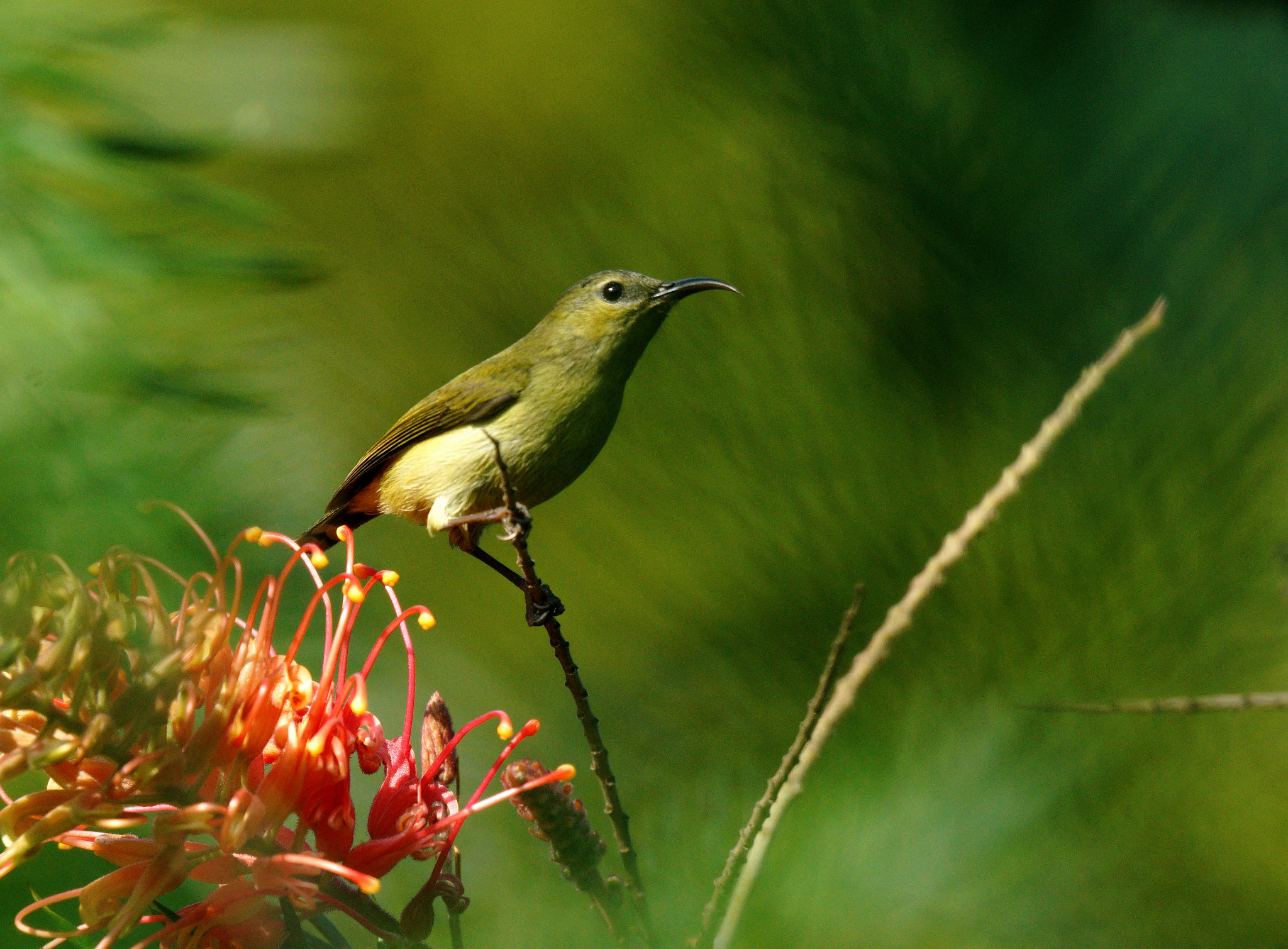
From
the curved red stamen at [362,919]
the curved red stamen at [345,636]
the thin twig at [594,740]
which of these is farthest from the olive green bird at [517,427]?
the curved red stamen at [362,919]

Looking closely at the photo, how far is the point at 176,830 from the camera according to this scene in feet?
1.59

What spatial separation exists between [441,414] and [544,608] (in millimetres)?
475

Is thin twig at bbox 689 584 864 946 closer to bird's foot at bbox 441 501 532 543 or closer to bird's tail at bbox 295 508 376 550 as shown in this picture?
bird's foot at bbox 441 501 532 543

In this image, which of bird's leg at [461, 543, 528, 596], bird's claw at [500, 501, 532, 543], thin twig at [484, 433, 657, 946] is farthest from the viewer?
bird's leg at [461, 543, 528, 596]

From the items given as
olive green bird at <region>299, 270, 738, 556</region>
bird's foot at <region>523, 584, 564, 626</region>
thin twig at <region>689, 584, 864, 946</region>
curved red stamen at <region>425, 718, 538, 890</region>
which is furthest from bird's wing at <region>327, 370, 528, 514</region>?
thin twig at <region>689, 584, 864, 946</region>

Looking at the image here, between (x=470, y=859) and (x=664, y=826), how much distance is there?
0.17 m

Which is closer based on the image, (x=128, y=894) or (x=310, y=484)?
(x=128, y=894)

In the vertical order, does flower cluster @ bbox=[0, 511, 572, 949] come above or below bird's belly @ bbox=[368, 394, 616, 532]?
above

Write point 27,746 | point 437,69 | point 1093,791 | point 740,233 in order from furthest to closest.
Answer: point 437,69, point 740,233, point 1093,791, point 27,746

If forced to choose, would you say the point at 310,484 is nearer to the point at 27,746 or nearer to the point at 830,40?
the point at 27,746

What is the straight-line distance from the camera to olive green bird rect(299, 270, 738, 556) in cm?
116

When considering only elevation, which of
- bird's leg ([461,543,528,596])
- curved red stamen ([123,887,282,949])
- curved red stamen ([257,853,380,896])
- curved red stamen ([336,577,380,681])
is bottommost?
bird's leg ([461,543,528,596])

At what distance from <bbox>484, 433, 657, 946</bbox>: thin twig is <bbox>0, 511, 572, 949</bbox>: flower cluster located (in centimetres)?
2

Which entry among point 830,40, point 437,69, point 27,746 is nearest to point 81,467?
point 27,746
